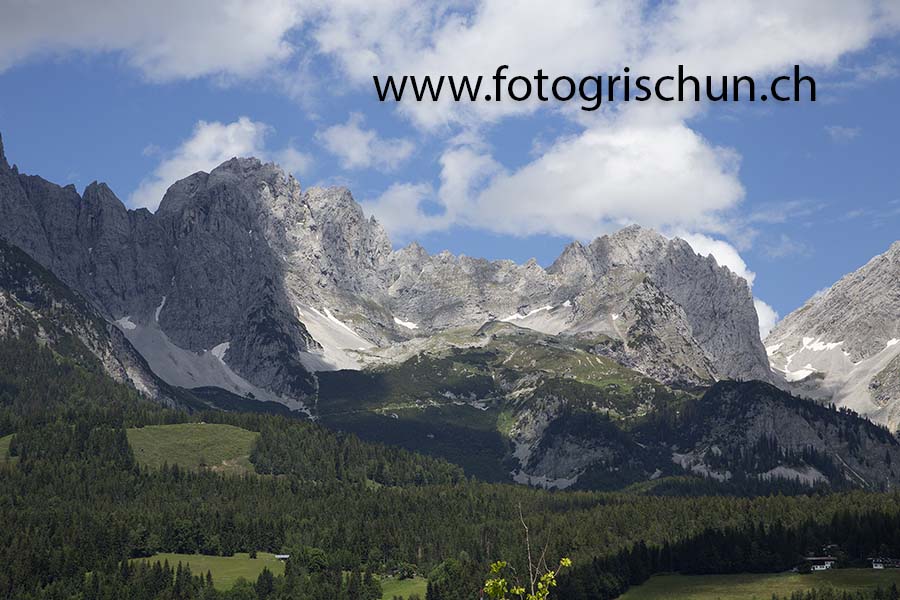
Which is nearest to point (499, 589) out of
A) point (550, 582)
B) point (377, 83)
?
point (550, 582)

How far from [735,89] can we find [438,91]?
36.8 metres

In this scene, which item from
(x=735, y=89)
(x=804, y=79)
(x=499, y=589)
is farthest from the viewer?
Answer: (x=804, y=79)

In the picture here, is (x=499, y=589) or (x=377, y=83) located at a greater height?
(x=377, y=83)

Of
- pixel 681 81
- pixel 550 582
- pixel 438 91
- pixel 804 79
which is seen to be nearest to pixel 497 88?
pixel 438 91

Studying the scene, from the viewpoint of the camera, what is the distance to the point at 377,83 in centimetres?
16112

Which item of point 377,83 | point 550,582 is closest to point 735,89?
point 377,83

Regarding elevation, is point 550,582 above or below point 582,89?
below

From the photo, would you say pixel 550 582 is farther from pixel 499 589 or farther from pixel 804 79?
pixel 804 79

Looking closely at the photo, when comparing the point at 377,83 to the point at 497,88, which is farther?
the point at 377,83

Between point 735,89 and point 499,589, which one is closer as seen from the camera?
point 499,589

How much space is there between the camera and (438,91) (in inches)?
6152

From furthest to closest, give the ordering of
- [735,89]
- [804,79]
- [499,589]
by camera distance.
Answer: [804,79] < [735,89] < [499,589]

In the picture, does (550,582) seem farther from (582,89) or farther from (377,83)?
(377,83)

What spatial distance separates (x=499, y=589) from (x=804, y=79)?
11517 centimetres
